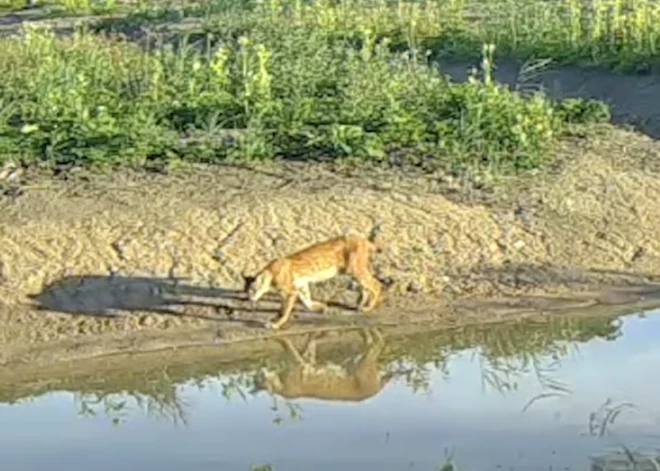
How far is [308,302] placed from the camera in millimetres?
12180

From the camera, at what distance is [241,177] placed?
45.4 ft

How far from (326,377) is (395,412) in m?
1.13

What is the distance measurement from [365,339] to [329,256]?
1.99 ft

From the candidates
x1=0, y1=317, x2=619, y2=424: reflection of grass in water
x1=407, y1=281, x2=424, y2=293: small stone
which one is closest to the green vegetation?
x1=407, y1=281, x2=424, y2=293: small stone

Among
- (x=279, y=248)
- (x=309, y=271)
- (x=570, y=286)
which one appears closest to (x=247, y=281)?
(x=309, y=271)

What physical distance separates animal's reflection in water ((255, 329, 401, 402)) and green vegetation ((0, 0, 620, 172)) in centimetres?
294

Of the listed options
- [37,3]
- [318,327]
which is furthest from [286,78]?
[37,3]

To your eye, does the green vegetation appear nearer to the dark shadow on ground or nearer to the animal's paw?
the dark shadow on ground

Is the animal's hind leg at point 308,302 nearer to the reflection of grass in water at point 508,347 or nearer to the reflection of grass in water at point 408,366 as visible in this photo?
the reflection of grass in water at point 408,366

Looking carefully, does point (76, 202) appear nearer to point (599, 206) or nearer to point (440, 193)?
point (440, 193)

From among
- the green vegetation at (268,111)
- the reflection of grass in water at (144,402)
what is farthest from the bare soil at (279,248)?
the reflection of grass in water at (144,402)

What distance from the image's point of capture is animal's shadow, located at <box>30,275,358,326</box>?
1212 cm

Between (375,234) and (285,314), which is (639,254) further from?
(285,314)

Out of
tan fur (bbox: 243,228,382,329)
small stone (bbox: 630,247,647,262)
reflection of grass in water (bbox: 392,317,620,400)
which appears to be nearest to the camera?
reflection of grass in water (bbox: 392,317,620,400)
